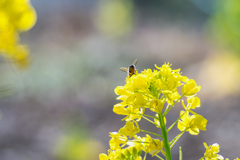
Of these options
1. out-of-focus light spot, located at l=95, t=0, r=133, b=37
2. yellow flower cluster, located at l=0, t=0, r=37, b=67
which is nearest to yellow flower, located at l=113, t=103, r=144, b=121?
yellow flower cluster, located at l=0, t=0, r=37, b=67

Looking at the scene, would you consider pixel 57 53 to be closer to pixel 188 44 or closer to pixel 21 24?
pixel 188 44

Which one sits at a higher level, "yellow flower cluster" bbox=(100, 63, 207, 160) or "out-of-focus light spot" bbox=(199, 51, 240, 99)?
"out-of-focus light spot" bbox=(199, 51, 240, 99)

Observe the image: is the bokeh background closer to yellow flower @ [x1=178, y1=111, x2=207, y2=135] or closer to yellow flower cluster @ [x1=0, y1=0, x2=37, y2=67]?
yellow flower cluster @ [x1=0, y1=0, x2=37, y2=67]

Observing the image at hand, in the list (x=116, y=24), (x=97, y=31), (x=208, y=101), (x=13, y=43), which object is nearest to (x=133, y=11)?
(x=116, y=24)

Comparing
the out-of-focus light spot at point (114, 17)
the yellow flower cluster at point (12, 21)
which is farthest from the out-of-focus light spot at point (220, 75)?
the yellow flower cluster at point (12, 21)

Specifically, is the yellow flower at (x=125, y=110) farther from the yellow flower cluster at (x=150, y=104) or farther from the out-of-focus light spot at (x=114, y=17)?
the out-of-focus light spot at (x=114, y=17)
